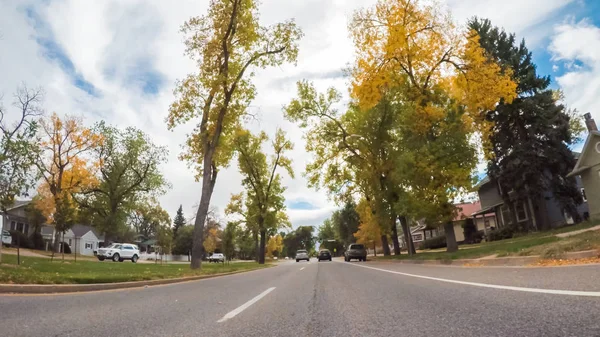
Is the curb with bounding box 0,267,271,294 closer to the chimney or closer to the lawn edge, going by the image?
the lawn edge

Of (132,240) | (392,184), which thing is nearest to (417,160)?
(392,184)

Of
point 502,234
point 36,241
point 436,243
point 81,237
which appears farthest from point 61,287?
point 81,237

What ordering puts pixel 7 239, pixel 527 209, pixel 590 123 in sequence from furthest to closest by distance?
pixel 7 239 < pixel 527 209 < pixel 590 123

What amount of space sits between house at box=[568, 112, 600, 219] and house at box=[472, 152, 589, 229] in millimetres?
801

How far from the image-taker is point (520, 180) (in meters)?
26.8

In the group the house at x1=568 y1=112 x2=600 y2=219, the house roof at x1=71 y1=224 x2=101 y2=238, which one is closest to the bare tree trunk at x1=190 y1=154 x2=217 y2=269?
the house at x1=568 y1=112 x2=600 y2=219

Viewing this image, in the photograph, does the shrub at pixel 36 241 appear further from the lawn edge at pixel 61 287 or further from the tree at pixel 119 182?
the lawn edge at pixel 61 287

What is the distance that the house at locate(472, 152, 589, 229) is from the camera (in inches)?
1059

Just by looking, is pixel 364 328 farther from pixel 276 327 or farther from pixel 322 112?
pixel 322 112

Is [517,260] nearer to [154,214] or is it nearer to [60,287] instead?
[60,287]

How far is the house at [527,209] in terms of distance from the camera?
2690 cm

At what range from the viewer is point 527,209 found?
32.1m

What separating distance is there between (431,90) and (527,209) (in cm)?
1874

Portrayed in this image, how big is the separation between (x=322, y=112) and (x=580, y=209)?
23452 mm
